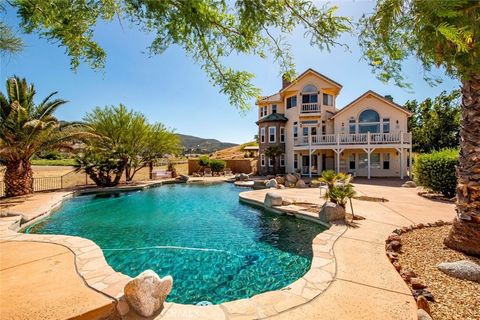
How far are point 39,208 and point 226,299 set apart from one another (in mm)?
10591

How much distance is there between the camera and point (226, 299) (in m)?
4.32

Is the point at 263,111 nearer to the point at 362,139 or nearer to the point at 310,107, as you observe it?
the point at 310,107

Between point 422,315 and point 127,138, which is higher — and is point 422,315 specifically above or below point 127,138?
below

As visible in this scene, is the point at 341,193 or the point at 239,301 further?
the point at 341,193

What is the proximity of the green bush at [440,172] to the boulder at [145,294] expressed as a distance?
45.0 feet

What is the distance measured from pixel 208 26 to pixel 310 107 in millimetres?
23964

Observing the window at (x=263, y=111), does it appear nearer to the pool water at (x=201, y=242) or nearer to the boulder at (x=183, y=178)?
the boulder at (x=183, y=178)

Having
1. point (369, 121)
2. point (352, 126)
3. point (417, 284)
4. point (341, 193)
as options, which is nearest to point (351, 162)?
point (352, 126)

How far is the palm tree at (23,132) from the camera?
42.1ft

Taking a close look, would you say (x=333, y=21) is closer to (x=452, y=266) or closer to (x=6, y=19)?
(x=6, y=19)

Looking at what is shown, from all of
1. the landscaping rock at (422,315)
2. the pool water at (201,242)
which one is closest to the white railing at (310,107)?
the pool water at (201,242)

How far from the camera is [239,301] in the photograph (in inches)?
139

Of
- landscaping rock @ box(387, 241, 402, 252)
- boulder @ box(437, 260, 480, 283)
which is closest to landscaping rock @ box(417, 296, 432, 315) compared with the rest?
boulder @ box(437, 260, 480, 283)

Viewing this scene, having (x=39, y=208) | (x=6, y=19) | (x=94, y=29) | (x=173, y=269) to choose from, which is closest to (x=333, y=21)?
(x=94, y=29)
